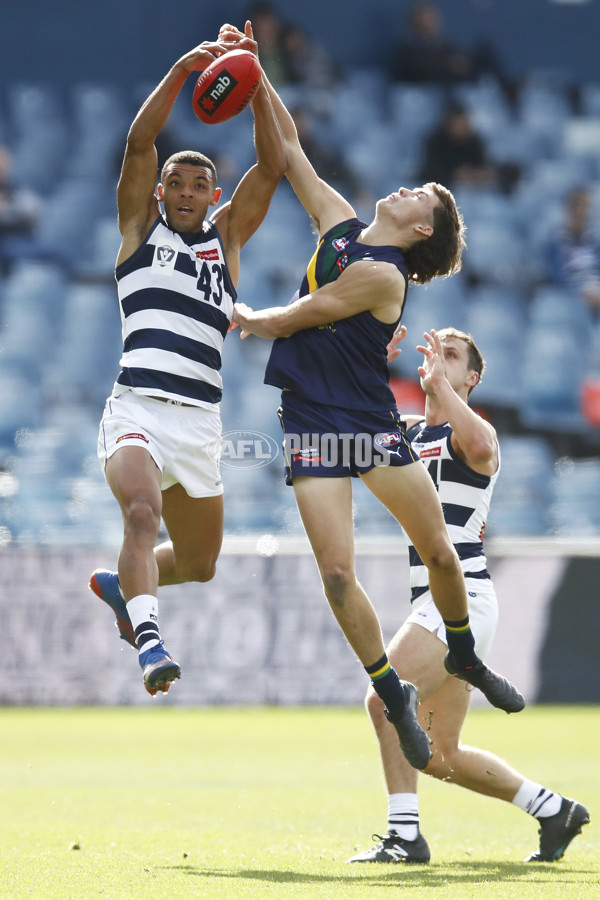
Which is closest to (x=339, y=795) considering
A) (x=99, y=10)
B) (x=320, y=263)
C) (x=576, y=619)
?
(x=320, y=263)

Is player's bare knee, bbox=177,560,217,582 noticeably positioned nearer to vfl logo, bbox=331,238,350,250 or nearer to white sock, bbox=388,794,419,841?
white sock, bbox=388,794,419,841

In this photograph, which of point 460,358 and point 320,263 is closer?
point 320,263

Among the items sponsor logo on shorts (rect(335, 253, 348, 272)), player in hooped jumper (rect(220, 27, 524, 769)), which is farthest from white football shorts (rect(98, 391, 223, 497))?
sponsor logo on shorts (rect(335, 253, 348, 272))

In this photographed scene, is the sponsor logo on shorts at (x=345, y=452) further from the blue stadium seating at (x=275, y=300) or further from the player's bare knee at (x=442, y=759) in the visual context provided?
the blue stadium seating at (x=275, y=300)

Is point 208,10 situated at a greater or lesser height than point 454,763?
greater

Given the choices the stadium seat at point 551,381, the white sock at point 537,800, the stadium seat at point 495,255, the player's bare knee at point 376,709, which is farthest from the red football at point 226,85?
the stadium seat at point 495,255

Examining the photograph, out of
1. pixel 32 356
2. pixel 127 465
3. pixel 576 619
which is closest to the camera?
pixel 127 465

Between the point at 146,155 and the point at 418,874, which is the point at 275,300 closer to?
the point at 146,155

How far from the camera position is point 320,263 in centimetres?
579

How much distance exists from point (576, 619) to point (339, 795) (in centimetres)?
474

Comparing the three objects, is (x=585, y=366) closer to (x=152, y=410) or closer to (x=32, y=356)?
(x=32, y=356)

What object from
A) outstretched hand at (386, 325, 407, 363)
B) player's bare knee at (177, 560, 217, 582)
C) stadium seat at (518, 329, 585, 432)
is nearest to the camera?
outstretched hand at (386, 325, 407, 363)

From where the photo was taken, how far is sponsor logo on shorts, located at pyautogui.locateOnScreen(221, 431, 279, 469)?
8.33 m

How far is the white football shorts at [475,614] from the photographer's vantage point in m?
5.89
